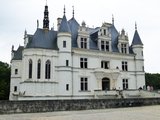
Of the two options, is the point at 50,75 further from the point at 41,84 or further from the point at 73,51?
the point at 73,51

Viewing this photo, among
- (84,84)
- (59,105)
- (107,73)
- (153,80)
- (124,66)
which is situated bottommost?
(59,105)

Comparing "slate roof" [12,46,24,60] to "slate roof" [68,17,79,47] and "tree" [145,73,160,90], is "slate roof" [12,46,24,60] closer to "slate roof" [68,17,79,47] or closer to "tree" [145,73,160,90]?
"slate roof" [68,17,79,47]

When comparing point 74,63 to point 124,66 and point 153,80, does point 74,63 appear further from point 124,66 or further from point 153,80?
point 153,80

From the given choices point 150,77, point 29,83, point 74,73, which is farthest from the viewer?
point 150,77

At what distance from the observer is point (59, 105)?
22891 millimetres

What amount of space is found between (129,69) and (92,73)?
285 inches

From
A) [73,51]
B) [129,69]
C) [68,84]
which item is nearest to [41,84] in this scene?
[68,84]

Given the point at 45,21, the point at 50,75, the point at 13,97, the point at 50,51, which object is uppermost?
the point at 45,21

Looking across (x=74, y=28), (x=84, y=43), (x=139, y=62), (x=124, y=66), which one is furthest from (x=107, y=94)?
(x=74, y=28)

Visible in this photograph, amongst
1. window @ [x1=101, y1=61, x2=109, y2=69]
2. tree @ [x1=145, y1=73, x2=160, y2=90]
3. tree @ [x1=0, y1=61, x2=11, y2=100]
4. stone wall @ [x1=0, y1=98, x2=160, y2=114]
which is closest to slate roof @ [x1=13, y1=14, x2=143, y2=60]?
window @ [x1=101, y1=61, x2=109, y2=69]

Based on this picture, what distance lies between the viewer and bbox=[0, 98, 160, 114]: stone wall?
2088 cm

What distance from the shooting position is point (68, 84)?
121 feet

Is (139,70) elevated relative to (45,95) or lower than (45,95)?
elevated

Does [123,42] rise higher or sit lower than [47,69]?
higher
